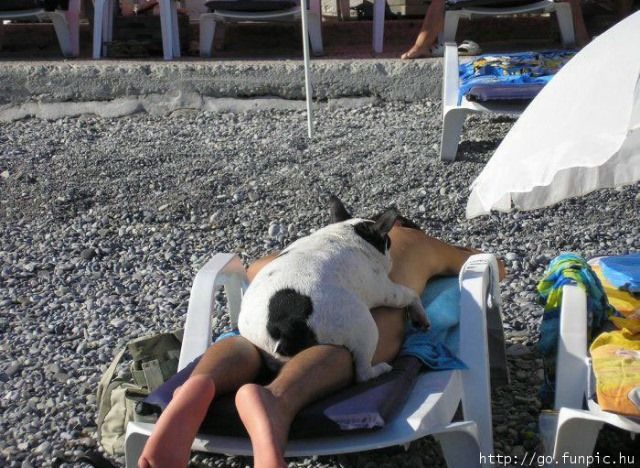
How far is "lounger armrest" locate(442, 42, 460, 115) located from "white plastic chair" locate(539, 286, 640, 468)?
142 inches

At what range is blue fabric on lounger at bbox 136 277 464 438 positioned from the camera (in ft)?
8.28

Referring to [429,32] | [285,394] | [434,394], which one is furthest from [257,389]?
[429,32]

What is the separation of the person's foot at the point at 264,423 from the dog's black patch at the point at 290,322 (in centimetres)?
28

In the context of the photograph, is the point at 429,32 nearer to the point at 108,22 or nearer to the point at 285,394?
the point at 108,22

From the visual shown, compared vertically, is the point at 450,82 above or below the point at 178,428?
above

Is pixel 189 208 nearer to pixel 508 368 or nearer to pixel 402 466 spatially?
pixel 508 368

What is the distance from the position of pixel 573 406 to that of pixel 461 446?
410mm

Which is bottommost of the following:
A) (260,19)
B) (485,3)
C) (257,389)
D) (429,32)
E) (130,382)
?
(130,382)

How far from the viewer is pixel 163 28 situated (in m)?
8.67

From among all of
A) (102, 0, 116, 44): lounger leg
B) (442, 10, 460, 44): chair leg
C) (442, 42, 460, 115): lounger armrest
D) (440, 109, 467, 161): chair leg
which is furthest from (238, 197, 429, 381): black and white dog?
(102, 0, 116, 44): lounger leg

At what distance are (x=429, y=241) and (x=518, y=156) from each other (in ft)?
3.27

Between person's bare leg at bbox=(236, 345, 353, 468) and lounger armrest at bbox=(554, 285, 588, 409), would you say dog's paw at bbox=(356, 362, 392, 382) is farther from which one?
lounger armrest at bbox=(554, 285, 588, 409)

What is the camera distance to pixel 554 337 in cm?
327

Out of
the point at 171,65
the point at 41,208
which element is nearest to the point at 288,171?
the point at 41,208
